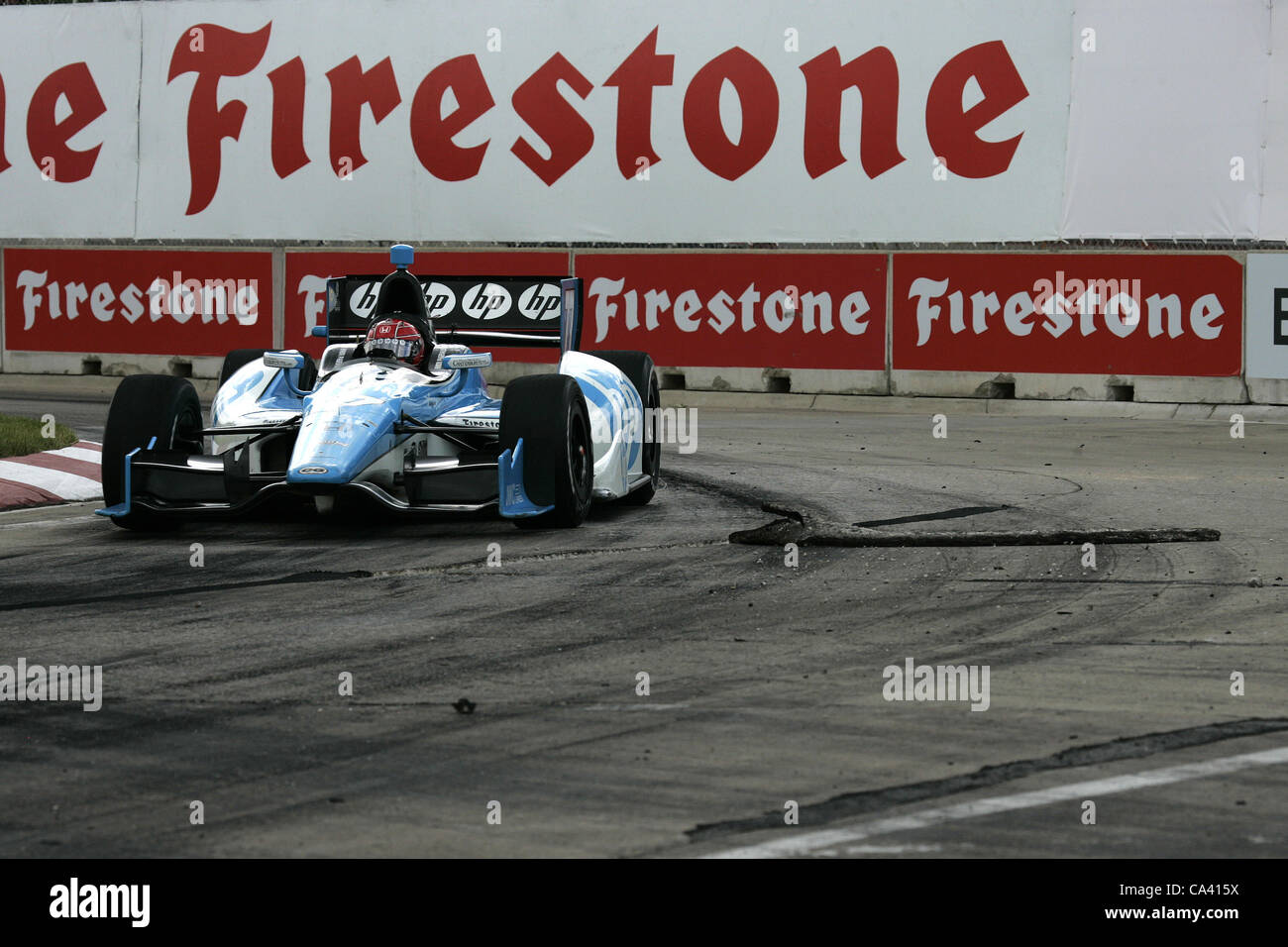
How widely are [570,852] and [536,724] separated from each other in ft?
4.39

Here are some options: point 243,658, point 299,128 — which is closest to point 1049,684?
point 243,658

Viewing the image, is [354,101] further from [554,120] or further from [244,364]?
[244,364]

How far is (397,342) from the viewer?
11055mm

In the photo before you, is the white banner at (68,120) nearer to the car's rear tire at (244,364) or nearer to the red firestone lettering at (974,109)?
the red firestone lettering at (974,109)

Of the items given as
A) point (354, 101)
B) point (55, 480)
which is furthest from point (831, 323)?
point (55, 480)

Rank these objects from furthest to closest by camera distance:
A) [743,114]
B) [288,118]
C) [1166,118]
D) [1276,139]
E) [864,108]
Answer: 1. [288,118]
2. [743,114]
3. [864,108]
4. [1166,118]
5. [1276,139]

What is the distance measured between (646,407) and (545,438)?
7.23 ft

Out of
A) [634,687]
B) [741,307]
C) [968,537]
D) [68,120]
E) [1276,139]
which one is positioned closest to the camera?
[634,687]

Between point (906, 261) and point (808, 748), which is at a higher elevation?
point (906, 261)

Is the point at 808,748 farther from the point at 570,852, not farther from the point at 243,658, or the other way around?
the point at 243,658

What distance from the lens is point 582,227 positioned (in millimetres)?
20703

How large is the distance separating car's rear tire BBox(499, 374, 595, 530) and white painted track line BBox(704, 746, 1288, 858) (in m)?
5.20

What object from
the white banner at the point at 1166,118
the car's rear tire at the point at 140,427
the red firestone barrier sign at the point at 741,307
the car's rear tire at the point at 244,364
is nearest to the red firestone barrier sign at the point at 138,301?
the red firestone barrier sign at the point at 741,307

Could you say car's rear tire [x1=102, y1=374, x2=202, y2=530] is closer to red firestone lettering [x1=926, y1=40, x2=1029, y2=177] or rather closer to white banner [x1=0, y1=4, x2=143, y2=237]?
red firestone lettering [x1=926, y1=40, x2=1029, y2=177]
